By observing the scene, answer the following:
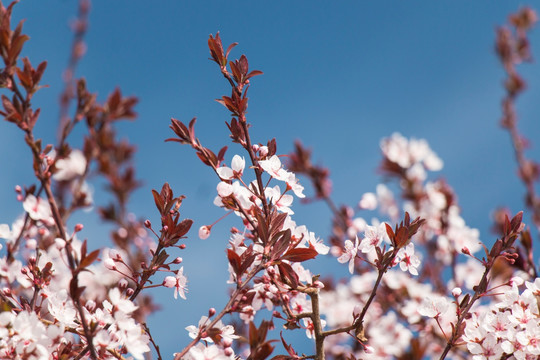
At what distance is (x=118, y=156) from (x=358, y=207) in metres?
2.50

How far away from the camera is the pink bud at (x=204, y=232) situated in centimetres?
177

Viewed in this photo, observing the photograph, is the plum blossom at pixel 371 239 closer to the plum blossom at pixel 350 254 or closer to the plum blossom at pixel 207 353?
the plum blossom at pixel 350 254

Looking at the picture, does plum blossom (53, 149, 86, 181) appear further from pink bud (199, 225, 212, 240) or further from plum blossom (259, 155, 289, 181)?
plum blossom (259, 155, 289, 181)

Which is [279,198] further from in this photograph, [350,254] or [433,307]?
[433,307]

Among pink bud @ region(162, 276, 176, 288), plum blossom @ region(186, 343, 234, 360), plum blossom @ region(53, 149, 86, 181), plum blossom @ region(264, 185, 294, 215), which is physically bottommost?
plum blossom @ region(186, 343, 234, 360)

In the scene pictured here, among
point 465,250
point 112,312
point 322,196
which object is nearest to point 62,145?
point 112,312

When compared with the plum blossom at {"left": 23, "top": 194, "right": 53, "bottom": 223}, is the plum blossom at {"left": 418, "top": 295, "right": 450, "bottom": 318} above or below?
above

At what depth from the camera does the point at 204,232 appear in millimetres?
1772

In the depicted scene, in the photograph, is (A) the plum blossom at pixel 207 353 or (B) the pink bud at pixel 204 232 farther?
(B) the pink bud at pixel 204 232

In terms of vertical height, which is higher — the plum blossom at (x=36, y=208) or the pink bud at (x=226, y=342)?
the plum blossom at (x=36, y=208)

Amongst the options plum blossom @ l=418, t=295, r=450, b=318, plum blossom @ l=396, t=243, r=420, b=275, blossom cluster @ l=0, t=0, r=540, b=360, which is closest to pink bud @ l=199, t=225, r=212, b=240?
blossom cluster @ l=0, t=0, r=540, b=360

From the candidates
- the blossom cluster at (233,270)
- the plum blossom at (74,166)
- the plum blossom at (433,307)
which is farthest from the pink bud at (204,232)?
the plum blossom at (74,166)

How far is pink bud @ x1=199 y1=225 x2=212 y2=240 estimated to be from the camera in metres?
1.77

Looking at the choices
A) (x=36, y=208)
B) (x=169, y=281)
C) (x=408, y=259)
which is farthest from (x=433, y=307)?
(x=36, y=208)
